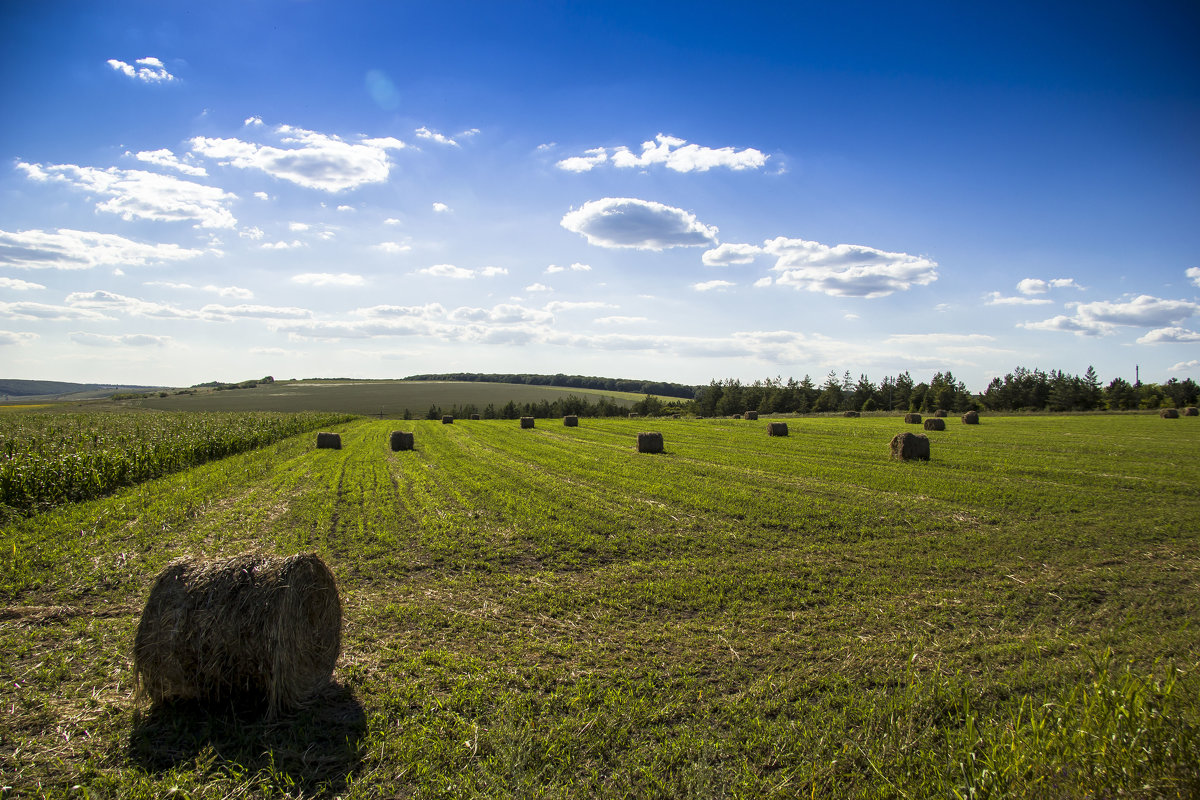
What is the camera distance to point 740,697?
5.52 metres

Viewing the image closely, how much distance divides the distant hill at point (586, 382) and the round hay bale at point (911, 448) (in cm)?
13069

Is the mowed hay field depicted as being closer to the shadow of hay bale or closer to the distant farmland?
the shadow of hay bale

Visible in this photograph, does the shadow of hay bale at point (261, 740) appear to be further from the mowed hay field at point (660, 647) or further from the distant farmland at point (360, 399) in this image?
the distant farmland at point (360, 399)

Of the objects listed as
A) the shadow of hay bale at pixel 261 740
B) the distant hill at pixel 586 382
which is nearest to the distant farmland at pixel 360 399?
the distant hill at pixel 586 382

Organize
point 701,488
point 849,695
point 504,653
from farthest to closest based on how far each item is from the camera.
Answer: point 701,488, point 504,653, point 849,695

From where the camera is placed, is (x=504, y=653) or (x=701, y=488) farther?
(x=701, y=488)

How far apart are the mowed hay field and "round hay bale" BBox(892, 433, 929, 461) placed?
21.6 feet

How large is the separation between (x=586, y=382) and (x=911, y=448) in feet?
521

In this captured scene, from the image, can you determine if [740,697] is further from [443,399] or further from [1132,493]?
[443,399]

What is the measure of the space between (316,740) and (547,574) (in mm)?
4630

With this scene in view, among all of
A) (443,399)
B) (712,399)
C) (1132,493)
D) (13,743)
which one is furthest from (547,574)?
(443,399)

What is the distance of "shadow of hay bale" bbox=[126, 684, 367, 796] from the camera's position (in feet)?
15.0

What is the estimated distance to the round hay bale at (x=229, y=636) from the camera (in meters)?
5.21

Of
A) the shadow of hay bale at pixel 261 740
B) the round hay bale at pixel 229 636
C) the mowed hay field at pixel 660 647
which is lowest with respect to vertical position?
the shadow of hay bale at pixel 261 740
